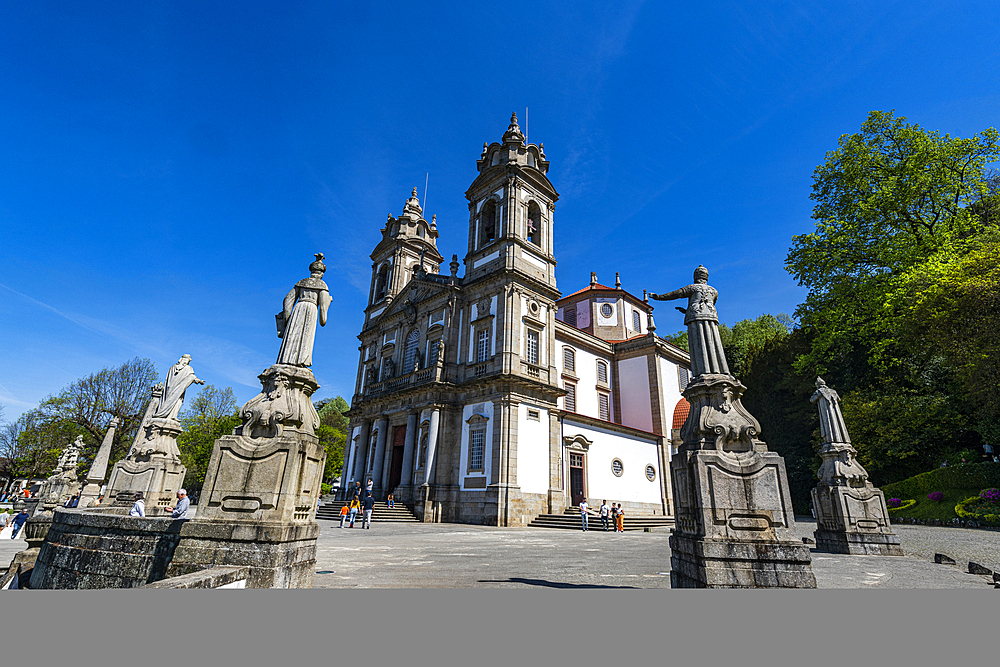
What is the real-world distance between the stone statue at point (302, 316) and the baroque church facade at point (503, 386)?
55.2 ft

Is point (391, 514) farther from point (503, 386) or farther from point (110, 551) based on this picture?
point (110, 551)

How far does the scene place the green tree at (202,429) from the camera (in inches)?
1697

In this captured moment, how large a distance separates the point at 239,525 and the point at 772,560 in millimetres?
5711

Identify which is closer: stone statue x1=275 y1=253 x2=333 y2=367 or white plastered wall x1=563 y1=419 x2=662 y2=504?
stone statue x1=275 y1=253 x2=333 y2=367

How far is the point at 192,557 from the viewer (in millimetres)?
5238

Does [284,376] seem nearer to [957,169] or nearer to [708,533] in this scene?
[708,533]

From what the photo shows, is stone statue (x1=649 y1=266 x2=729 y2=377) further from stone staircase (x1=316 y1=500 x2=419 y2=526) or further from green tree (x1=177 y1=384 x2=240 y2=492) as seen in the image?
green tree (x1=177 y1=384 x2=240 y2=492)

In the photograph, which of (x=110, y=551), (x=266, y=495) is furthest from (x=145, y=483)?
(x=266, y=495)

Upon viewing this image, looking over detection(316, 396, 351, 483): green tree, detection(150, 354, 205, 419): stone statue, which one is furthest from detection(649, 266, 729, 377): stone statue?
detection(316, 396, 351, 483): green tree

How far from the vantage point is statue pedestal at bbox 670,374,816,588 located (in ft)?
15.8

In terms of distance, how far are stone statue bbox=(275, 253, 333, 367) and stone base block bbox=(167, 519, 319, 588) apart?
7.00 feet

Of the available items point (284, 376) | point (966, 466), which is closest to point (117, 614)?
point (284, 376)

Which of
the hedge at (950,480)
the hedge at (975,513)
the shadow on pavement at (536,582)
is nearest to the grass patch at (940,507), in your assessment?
the hedge at (950,480)

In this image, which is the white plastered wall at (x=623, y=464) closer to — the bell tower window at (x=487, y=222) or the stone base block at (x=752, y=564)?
the bell tower window at (x=487, y=222)
